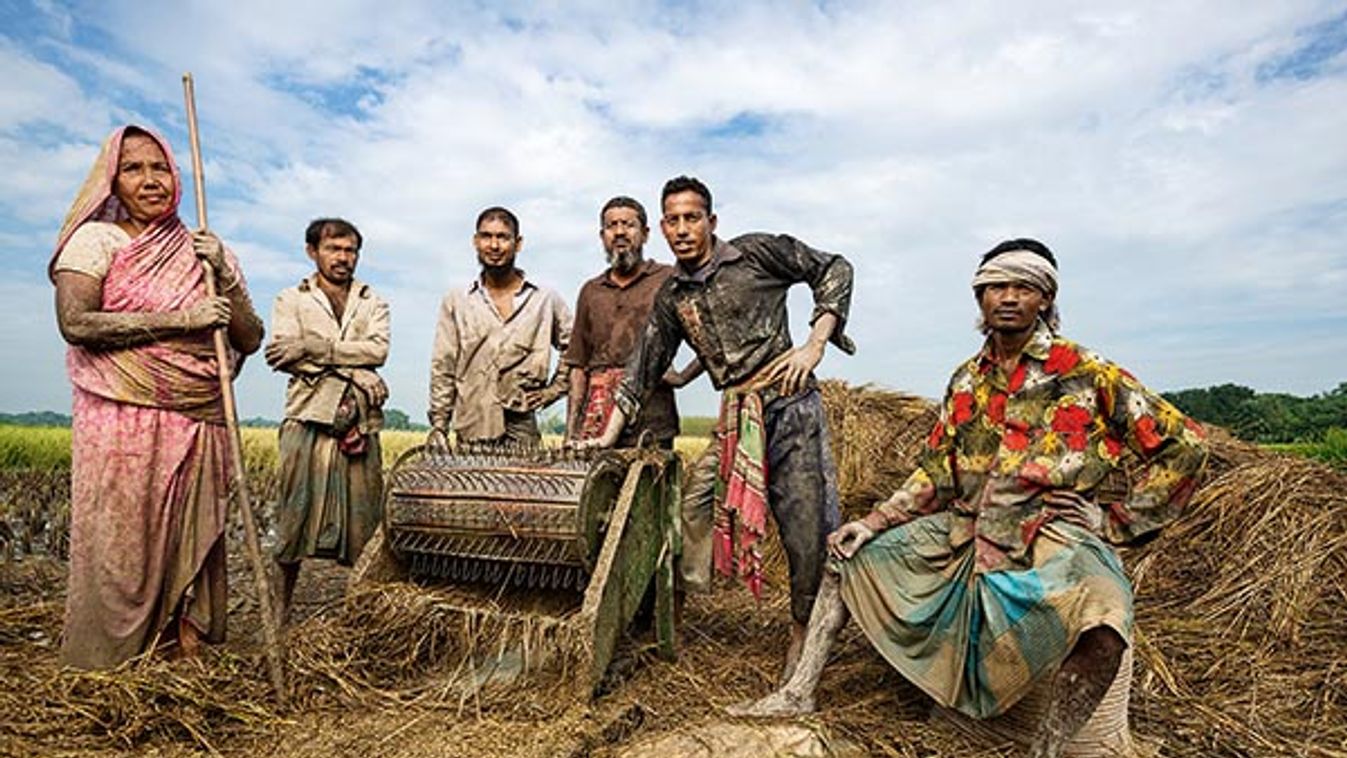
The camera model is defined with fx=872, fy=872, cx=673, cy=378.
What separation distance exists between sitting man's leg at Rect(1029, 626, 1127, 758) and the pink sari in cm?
332

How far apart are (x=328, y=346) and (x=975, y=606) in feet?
11.0

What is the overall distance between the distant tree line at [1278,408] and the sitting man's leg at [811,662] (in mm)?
11332

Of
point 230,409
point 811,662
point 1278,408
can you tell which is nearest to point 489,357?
point 230,409

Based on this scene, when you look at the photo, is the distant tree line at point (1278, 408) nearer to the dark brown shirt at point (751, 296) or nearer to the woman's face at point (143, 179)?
the dark brown shirt at point (751, 296)

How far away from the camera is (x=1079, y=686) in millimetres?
2697

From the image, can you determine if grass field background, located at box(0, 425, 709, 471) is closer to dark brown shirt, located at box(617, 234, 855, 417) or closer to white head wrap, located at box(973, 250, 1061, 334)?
dark brown shirt, located at box(617, 234, 855, 417)

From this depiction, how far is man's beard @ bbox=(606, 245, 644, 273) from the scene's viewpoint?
15.6 feet

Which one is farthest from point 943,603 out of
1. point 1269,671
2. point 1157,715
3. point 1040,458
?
point 1269,671

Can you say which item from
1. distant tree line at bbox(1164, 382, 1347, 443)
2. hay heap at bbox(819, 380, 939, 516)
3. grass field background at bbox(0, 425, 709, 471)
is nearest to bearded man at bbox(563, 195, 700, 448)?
hay heap at bbox(819, 380, 939, 516)

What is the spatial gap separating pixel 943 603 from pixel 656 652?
1349 millimetres

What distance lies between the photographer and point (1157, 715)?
3545 millimetres

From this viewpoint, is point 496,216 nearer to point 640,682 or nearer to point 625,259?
point 625,259

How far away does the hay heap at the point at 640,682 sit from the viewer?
2.99 meters

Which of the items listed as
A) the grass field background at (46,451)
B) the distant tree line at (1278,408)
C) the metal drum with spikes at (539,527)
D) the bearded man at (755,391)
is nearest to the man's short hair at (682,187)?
the bearded man at (755,391)
